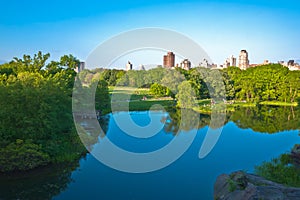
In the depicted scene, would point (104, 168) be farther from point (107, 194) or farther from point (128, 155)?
point (107, 194)

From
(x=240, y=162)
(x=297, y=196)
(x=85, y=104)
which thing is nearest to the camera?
(x=297, y=196)

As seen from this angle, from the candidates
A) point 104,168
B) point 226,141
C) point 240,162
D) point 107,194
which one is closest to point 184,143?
point 226,141

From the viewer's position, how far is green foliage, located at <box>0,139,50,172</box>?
36.0 ft

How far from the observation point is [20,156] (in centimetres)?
1117

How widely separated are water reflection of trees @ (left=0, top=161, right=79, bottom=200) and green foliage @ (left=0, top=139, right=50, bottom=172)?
313 millimetres

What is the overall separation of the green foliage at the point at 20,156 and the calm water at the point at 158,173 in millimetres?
491

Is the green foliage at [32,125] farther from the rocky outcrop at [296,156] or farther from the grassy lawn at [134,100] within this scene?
the grassy lawn at [134,100]

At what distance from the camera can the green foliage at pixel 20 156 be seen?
10962 millimetres

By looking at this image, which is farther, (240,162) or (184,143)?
(184,143)

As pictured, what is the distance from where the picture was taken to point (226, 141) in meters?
17.5

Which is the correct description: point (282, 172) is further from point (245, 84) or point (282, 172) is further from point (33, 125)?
point (245, 84)

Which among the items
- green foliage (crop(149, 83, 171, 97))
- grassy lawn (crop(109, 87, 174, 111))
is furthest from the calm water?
green foliage (crop(149, 83, 171, 97))

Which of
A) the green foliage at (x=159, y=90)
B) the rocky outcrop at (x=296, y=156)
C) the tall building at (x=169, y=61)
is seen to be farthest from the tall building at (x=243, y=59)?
the rocky outcrop at (x=296, y=156)

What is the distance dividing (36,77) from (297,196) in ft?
41.6
